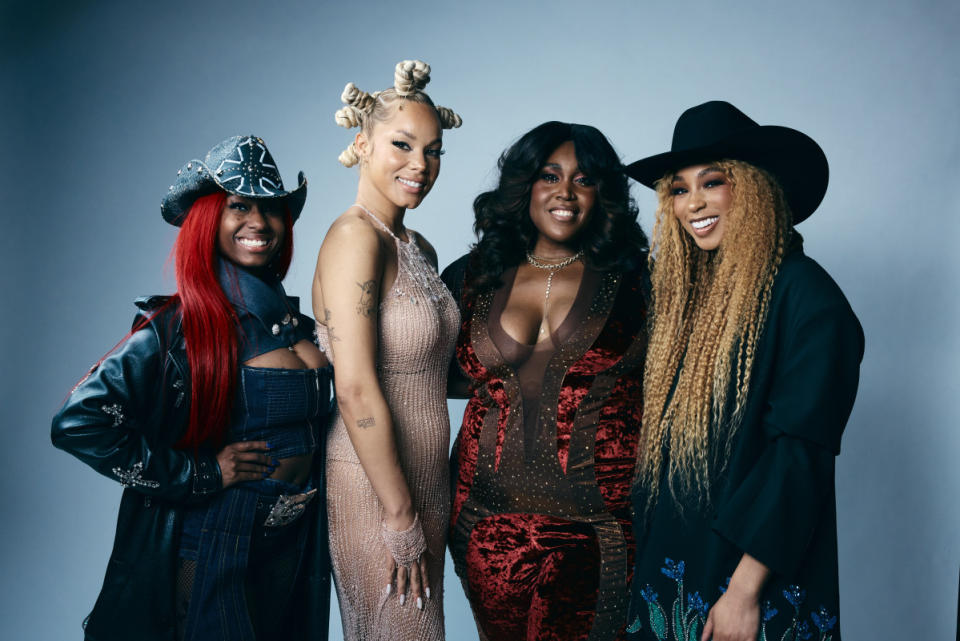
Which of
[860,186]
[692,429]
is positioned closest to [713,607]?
[692,429]

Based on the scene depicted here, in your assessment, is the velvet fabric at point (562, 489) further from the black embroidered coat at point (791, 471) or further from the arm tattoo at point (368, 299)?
the arm tattoo at point (368, 299)

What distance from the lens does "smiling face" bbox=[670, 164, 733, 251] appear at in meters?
2.35

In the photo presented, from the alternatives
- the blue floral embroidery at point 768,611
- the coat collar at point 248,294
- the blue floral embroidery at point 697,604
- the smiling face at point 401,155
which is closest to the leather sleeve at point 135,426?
the coat collar at point 248,294

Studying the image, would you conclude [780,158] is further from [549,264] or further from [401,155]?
[401,155]

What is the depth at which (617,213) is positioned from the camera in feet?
9.46

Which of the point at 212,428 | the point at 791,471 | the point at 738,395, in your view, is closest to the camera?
the point at 791,471

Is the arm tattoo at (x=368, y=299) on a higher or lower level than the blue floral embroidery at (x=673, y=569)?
higher

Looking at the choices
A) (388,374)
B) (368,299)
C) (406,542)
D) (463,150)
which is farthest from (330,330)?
(463,150)

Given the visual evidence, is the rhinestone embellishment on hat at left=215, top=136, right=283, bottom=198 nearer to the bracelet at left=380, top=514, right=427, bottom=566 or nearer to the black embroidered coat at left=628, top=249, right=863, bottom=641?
the bracelet at left=380, top=514, right=427, bottom=566

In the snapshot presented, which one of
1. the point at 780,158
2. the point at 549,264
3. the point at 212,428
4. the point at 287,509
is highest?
the point at 780,158

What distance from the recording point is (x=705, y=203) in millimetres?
2375

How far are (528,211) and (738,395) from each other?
1.16m

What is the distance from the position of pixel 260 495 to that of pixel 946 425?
308 centimetres

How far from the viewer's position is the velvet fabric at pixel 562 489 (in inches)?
105
